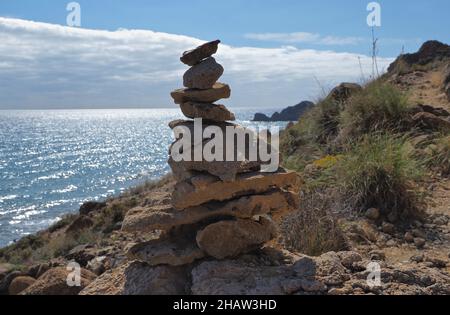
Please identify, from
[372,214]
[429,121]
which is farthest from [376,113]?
[372,214]

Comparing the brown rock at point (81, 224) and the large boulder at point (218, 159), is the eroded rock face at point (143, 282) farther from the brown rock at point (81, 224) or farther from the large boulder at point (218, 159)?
the brown rock at point (81, 224)

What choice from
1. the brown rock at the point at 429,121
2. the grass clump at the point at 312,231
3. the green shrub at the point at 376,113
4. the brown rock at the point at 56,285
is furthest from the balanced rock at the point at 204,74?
the brown rock at the point at 429,121

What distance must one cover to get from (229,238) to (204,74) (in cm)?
143

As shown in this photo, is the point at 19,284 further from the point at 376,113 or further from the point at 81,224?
the point at 376,113

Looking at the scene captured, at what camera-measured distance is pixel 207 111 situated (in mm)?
4438

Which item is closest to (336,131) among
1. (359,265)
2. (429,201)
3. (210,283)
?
(429,201)

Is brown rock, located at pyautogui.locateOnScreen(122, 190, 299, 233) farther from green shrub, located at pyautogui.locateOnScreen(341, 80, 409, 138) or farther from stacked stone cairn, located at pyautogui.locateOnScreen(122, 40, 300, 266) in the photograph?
green shrub, located at pyautogui.locateOnScreen(341, 80, 409, 138)

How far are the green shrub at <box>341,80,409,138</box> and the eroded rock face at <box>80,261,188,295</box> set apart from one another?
20.5ft

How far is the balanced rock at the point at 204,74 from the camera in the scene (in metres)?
4.36

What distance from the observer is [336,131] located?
10.6 m

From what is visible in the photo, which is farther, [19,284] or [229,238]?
[19,284]

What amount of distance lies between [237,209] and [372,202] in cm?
333

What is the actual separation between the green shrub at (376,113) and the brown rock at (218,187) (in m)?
5.62

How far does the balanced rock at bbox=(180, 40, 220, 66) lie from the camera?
4387 mm
